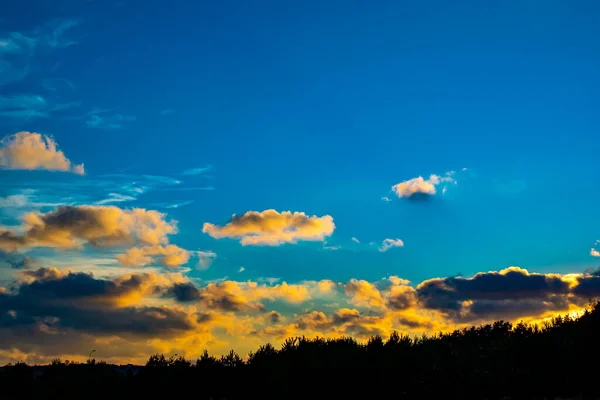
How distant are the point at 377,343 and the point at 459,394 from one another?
8.07 meters

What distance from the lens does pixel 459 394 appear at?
36.1 m

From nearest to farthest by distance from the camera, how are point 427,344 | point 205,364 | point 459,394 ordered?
point 459,394 < point 427,344 < point 205,364

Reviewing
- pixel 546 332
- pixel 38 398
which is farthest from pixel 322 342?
pixel 38 398

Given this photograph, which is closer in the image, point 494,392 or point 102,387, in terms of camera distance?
point 494,392

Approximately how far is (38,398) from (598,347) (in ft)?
113

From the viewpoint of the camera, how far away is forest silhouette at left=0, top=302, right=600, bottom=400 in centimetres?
3697

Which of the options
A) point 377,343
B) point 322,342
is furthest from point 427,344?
point 322,342

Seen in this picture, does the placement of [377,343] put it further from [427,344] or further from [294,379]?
[294,379]

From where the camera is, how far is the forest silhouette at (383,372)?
3697 centimetres

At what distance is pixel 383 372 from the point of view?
38.3 metres

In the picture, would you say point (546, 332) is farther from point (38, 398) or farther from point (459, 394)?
point (38, 398)

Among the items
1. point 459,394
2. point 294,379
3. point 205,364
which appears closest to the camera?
point 459,394

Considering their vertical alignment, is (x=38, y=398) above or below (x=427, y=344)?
below

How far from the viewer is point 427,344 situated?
4147 centimetres
